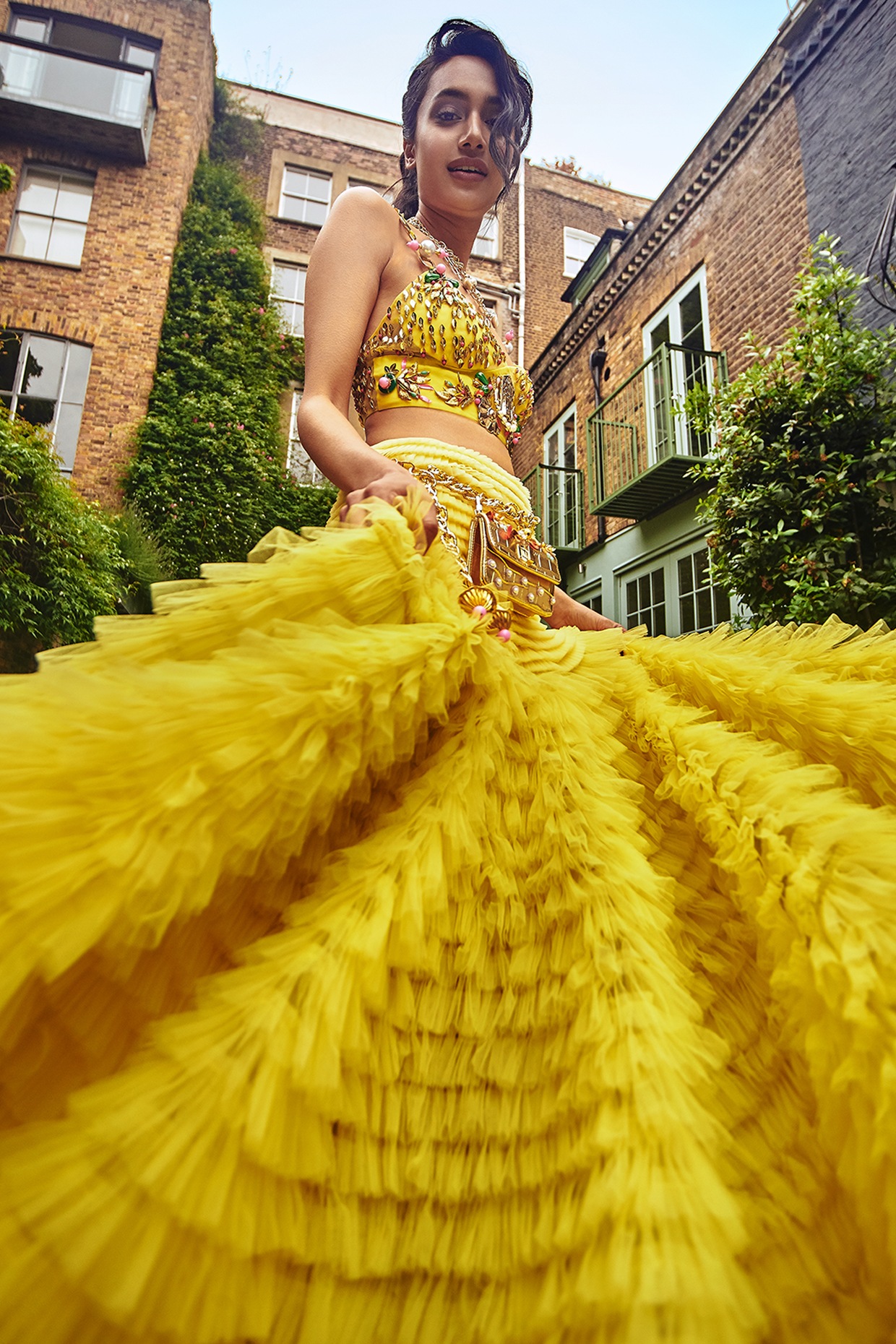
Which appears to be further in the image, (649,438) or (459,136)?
(649,438)

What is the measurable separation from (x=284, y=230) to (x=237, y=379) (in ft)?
16.3

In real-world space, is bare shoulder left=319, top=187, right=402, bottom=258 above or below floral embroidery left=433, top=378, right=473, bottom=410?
above

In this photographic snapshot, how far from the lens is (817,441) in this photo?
540 cm

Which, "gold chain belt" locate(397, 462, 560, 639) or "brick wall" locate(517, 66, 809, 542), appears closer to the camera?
"gold chain belt" locate(397, 462, 560, 639)

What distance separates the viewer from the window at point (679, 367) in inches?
346

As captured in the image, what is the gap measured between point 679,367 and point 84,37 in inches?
568

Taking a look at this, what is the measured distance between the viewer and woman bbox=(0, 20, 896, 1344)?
437 millimetres

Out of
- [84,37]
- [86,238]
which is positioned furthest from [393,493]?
[84,37]

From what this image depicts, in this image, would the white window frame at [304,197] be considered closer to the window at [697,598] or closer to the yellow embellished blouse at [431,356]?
the window at [697,598]

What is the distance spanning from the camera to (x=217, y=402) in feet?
43.2

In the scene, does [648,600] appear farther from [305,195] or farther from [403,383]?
[305,195]

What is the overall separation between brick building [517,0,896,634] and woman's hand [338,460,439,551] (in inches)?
230

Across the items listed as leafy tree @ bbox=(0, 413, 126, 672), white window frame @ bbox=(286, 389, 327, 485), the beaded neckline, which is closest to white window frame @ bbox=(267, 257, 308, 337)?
white window frame @ bbox=(286, 389, 327, 485)

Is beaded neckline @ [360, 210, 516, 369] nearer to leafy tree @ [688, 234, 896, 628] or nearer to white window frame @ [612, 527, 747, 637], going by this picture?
leafy tree @ [688, 234, 896, 628]
